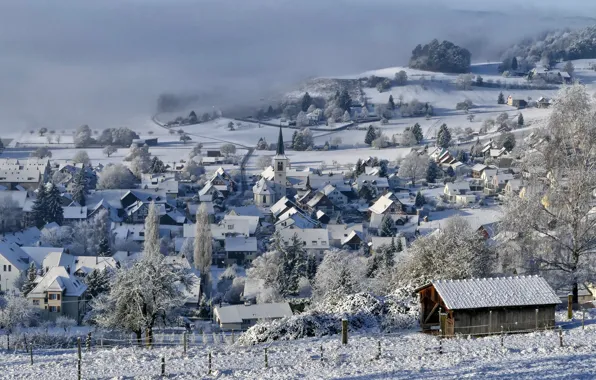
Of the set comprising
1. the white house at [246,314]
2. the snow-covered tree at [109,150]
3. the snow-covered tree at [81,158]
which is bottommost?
the white house at [246,314]

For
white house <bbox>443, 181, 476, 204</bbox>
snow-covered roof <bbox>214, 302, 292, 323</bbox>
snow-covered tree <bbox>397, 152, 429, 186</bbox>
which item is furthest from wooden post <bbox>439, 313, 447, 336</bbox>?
snow-covered tree <bbox>397, 152, 429, 186</bbox>

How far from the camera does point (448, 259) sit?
17.7 m

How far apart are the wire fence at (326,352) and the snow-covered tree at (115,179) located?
4886 cm

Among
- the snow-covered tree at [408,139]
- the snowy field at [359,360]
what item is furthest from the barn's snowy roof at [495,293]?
the snow-covered tree at [408,139]

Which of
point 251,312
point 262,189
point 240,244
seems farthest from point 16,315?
point 262,189

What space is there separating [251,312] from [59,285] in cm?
724

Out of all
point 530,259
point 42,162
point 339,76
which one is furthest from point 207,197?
point 339,76

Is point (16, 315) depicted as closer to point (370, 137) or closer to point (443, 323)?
point (443, 323)

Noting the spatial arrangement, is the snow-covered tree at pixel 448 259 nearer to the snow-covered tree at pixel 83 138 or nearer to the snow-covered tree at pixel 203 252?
the snow-covered tree at pixel 203 252

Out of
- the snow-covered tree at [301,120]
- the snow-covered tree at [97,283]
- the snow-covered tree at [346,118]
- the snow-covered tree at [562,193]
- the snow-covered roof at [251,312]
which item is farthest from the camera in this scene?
the snow-covered tree at [346,118]

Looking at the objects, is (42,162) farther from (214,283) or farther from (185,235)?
(214,283)

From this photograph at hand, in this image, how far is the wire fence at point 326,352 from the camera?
36.2 feet

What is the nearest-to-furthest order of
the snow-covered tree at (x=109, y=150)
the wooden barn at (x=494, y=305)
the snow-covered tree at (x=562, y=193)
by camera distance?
the wooden barn at (x=494, y=305)
the snow-covered tree at (x=562, y=193)
the snow-covered tree at (x=109, y=150)

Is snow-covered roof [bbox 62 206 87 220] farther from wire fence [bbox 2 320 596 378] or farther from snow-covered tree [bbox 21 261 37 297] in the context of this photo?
wire fence [bbox 2 320 596 378]
